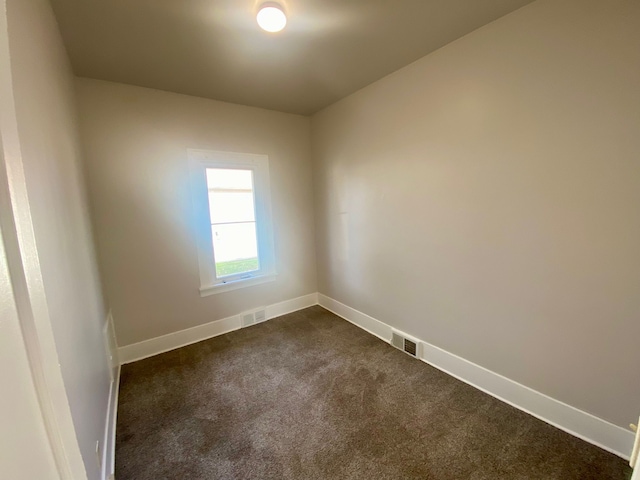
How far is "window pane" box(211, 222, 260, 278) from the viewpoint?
2838 millimetres

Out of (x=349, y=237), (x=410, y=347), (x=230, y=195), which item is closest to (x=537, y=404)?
(x=410, y=347)

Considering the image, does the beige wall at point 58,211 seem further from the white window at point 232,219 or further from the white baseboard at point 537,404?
the white baseboard at point 537,404

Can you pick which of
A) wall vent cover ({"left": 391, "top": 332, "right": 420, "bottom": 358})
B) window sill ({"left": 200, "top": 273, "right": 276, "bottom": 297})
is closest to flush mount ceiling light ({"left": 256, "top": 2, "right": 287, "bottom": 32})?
window sill ({"left": 200, "top": 273, "right": 276, "bottom": 297})

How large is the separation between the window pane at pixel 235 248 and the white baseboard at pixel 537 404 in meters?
1.98

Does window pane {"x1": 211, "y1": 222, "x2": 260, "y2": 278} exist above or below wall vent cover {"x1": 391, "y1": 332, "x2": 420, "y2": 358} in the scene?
above

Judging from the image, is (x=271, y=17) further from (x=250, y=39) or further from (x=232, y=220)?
(x=232, y=220)

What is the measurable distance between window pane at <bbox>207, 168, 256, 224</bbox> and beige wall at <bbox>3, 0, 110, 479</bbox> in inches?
43.8

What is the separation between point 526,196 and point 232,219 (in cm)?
255

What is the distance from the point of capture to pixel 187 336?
2.70 meters

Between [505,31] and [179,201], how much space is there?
2792 mm

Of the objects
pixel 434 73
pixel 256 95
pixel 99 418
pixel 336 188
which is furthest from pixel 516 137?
pixel 99 418

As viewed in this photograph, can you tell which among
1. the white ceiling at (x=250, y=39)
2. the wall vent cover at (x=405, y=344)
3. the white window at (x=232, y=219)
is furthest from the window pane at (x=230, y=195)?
the wall vent cover at (x=405, y=344)

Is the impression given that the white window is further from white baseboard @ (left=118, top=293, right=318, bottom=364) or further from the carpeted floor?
the carpeted floor

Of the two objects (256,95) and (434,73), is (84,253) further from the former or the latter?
(434,73)
